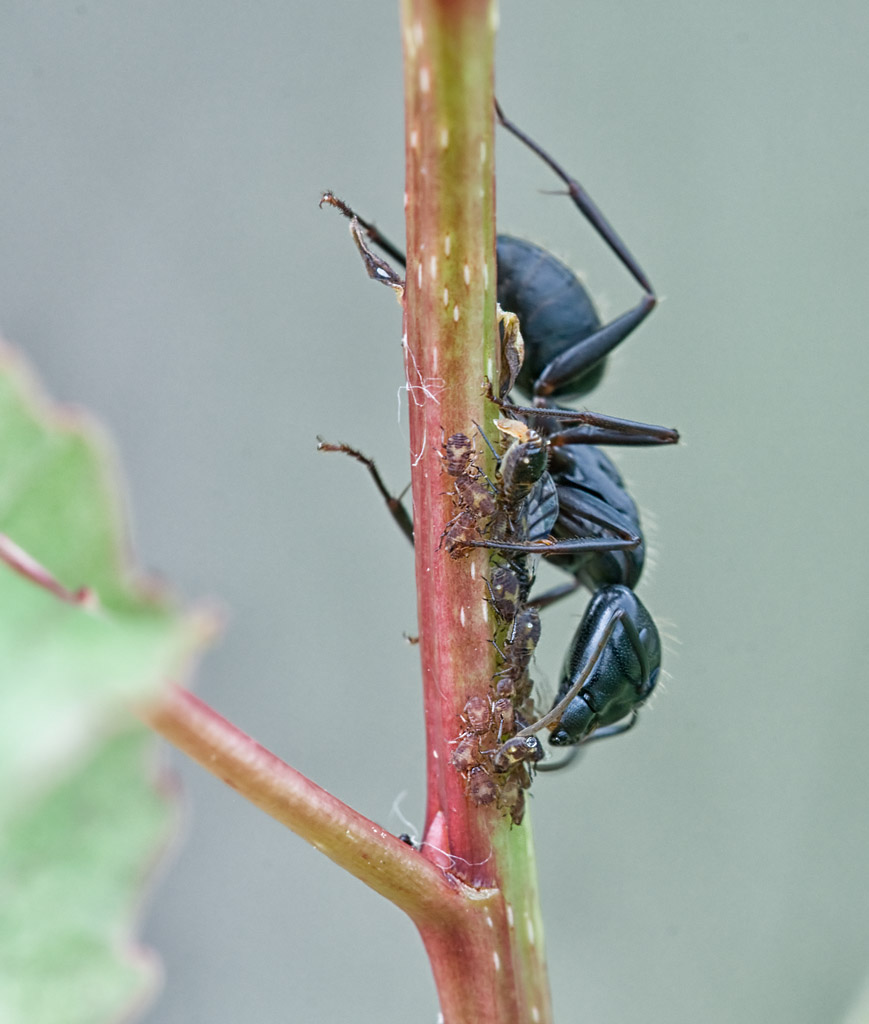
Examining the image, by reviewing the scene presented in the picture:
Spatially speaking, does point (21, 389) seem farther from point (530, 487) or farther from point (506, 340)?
point (530, 487)

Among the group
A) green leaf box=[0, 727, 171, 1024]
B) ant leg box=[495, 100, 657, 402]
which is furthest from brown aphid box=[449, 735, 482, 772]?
ant leg box=[495, 100, 657, 402]

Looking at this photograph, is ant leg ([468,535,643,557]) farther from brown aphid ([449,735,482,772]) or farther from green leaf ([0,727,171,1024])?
green leaf ([0,727,171,1024])

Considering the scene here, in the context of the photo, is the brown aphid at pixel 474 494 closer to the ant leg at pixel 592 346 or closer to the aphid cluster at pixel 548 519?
the aphid cluster at pixel 548 519

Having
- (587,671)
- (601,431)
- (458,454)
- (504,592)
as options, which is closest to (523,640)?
(504,592)

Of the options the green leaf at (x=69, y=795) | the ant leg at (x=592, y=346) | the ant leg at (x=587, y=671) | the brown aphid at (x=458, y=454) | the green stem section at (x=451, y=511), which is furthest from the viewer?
the ant leg at (x=592, y=346)

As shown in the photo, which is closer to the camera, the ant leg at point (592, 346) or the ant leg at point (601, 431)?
the ant leg at point (601, 431)

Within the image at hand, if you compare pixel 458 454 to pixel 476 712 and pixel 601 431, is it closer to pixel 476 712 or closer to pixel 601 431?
pixel 476 712

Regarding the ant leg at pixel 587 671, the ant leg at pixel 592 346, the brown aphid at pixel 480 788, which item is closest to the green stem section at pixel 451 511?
the brown aphid at pixel 480 788
